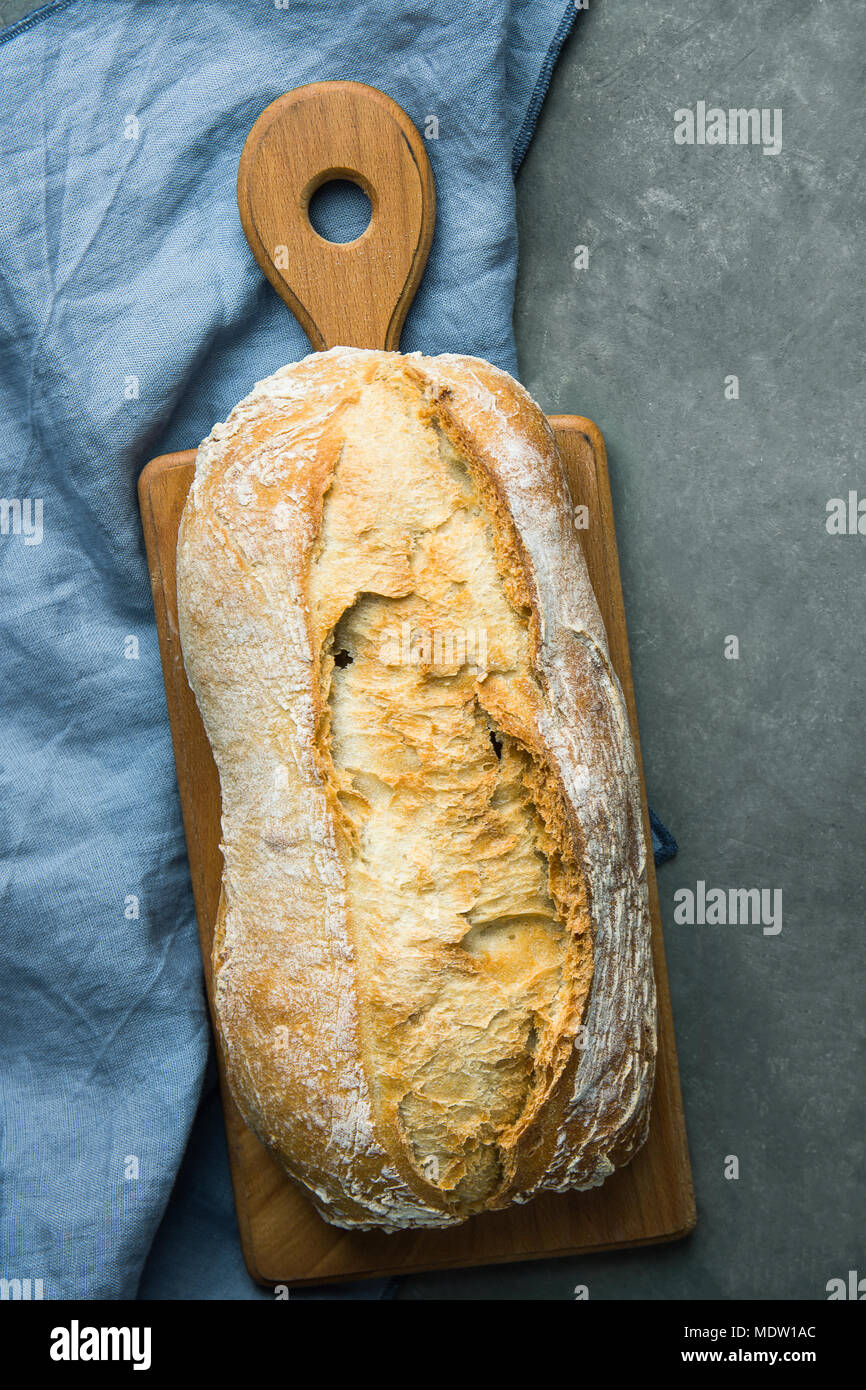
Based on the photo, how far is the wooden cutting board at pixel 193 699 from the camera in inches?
75.8

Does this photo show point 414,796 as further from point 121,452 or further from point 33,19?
point 33,19

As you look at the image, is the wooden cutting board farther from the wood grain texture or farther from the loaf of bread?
the loaf of bread

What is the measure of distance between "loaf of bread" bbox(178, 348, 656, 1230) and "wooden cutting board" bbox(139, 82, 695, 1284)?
257mm

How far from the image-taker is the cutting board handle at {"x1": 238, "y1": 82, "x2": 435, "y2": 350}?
192 centimetres

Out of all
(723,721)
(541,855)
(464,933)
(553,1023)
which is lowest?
(553,1023)

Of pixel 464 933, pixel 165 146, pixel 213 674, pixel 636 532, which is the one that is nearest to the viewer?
pixel 464 933

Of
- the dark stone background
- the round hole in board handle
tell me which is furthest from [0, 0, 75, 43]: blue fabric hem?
the round hole in board handle

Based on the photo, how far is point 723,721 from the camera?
213cm

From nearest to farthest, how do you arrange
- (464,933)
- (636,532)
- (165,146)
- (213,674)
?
(464,933)
(213,674)
(165,146)
(636,532)

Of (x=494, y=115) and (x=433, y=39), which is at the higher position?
(x=433, y=39)
